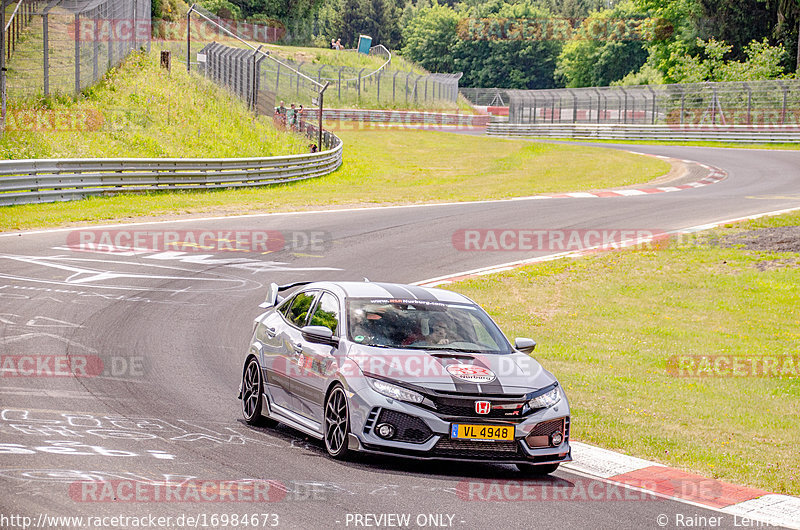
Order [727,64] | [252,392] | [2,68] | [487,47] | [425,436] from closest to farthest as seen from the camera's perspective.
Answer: [425,436]
[252,392]
[2,68]
[727,64]
[487,47]

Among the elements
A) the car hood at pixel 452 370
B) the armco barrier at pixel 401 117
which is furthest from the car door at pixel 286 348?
the armco barrier at pixel 401 117

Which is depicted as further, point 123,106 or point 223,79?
point 223,79

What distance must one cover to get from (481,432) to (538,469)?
697mm

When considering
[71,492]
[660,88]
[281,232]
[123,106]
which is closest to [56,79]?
[123,106]

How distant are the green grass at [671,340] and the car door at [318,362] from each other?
279cm

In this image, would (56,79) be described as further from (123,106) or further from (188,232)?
(188,232)

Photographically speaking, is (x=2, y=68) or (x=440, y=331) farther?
(x=2, y=68)

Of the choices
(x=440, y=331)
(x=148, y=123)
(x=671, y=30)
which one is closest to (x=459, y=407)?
(x=440, y=331)

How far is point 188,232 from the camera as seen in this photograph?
23438mm

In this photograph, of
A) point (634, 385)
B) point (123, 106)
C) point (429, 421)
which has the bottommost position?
point (634, 385)

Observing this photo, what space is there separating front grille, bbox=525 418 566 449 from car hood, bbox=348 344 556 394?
0.31m

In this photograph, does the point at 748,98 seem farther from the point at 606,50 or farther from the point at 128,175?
the point at 606,50

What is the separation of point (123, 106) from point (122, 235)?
16121mm

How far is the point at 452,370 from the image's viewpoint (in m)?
8.32
